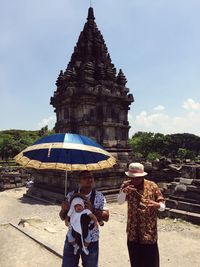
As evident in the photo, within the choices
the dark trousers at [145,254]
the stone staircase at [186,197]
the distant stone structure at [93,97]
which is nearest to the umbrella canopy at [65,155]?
the dark trousers at [145,254]

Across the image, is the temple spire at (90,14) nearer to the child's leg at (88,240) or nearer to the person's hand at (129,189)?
the person's hand at (129,189)

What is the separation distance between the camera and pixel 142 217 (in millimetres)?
3523

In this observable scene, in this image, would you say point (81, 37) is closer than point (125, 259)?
No

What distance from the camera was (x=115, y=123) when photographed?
16.1 meters

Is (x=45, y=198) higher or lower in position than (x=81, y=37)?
lower

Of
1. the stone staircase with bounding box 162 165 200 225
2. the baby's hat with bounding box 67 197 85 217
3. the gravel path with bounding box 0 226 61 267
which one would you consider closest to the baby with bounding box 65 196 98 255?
the baby's hat with bounding box 67 197 85 217

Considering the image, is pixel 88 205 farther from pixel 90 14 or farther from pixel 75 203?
pixel 90 14

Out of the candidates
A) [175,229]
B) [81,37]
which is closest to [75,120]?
[81,37]

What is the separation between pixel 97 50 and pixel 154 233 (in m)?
15.1

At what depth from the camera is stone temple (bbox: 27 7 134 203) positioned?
15.2 m

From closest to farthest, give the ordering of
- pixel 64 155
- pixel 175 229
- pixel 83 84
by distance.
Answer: pixel 64 155
pixel 175 229
pixel 83 84

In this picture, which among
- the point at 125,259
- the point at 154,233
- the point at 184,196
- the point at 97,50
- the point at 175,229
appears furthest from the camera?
the point at 97,50

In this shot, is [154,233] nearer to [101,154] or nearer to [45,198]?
[101,154]

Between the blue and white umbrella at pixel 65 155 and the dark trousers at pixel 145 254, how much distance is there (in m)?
1.14
